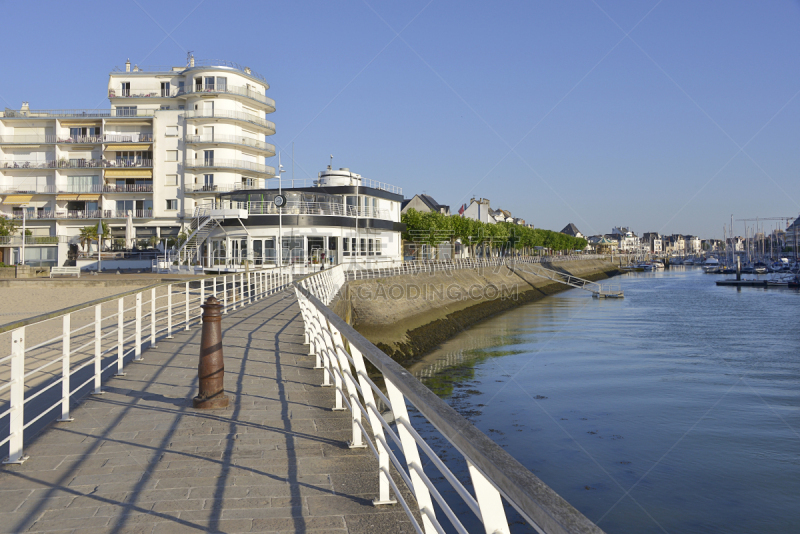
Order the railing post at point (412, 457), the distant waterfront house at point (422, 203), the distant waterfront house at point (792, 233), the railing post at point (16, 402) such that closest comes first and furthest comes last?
the railing post at point (412, 457) → the railing post at point (16, 402) → the distant waterfront house at point (422, 203) → the distant waterfront house at point (792, 233)

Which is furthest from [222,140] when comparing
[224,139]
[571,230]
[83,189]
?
[571,230]

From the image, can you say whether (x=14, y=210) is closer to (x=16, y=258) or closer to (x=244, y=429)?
(x=16, y=258)

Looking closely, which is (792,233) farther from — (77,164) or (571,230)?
(77,164)

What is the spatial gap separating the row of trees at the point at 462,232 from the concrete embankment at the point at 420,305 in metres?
7.17

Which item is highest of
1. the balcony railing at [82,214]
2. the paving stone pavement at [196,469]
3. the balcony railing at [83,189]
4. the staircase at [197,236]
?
the balcony railing at [83,189]

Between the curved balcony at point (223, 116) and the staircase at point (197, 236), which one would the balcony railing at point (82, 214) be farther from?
the staircase at point (197, 236)

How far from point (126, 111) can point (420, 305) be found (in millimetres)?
42068

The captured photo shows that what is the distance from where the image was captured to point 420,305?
34.0m

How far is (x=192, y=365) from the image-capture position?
853cm

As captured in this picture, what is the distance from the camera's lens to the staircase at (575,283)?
54656mm

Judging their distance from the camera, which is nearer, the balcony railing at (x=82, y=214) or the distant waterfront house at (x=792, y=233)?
the balcony railing at (x=82, y=214)

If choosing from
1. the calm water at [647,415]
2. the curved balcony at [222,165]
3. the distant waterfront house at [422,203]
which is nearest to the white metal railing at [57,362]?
the calm water at [647,415]

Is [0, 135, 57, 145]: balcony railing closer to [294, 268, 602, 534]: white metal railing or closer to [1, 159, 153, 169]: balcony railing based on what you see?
[1, 159, 153, 169]: balcony railing

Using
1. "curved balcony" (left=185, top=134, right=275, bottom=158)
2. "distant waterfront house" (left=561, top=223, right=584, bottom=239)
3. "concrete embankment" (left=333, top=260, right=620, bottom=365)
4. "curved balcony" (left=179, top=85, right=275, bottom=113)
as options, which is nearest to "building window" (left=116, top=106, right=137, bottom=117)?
"curved balcony" (left=179, top=85, right=275, bottom=113)
